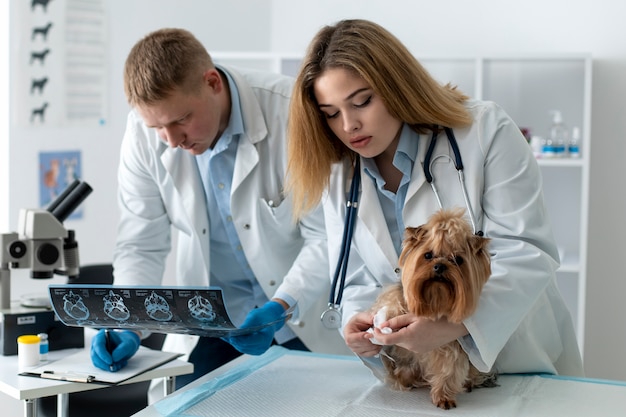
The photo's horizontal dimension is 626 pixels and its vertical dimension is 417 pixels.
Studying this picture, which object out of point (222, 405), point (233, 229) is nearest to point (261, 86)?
point (233, 229)

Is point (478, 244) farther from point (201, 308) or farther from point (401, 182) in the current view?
point (201, 308)

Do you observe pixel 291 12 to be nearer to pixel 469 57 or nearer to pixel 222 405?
pixel 469 57

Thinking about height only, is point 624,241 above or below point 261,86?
below

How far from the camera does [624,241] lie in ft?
12.2

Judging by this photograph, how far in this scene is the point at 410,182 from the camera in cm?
177

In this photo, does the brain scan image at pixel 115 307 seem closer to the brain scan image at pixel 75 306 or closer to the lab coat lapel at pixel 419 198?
the brain scan image at pixel 75 306

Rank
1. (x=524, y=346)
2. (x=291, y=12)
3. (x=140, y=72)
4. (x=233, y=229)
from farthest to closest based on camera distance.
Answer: (x=291, y=12)
(x=233, y=229)
(x=140, y=72)
(x=524, y=346)

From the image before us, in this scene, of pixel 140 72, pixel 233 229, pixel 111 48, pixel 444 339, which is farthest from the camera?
pixel 111 48

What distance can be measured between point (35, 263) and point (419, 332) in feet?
4.26

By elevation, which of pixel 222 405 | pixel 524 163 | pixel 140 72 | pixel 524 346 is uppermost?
pixel 140 72

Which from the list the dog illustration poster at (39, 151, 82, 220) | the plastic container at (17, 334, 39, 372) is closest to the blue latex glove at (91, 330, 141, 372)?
the plastic container at (17, 334, 39, 372)

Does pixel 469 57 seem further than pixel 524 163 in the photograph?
Yes

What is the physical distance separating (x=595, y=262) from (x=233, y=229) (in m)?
2.20

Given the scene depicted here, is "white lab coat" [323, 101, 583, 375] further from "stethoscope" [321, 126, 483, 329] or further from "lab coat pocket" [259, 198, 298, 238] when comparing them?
"lab coat pocket" [259, 198, 298, 238]
